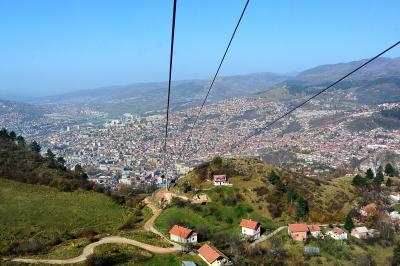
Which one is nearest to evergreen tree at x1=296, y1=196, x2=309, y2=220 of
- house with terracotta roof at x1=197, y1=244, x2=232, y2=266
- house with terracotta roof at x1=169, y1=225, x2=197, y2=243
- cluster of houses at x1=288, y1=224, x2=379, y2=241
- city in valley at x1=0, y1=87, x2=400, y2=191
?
cluster of houses at x1=288, y1=224, x2=379, y2=241

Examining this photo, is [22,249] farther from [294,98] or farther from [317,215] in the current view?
[294,98]

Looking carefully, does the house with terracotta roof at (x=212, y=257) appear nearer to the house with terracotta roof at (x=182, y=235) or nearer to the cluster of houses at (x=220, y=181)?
the house with terracotta roof at (x=182, y=235)

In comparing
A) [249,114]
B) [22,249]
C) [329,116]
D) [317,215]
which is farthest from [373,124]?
[22,249]

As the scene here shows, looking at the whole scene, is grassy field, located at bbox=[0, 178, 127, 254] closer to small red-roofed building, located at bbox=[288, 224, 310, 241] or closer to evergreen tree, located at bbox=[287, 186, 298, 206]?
small red-roofed building, located at bbox=[288, 224, 310, 241]

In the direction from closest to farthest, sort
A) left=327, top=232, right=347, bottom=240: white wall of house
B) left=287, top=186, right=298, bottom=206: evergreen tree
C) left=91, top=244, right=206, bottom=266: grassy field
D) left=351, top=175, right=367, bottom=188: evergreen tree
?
left=91, top=244, right=206, bottom=266: grassy field, left=327, top=232, right=347, bottom=240: white wall of house, left=287, top=186, right=298, bottom=206: evergreen tree, left=351, top=175, right=367, bottom=188: evergreen tree

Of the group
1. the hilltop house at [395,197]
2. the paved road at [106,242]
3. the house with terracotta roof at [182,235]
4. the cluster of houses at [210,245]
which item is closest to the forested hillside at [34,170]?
the paved road at [106,242]

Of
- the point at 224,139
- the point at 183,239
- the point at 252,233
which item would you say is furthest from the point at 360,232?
the point at 224,139
